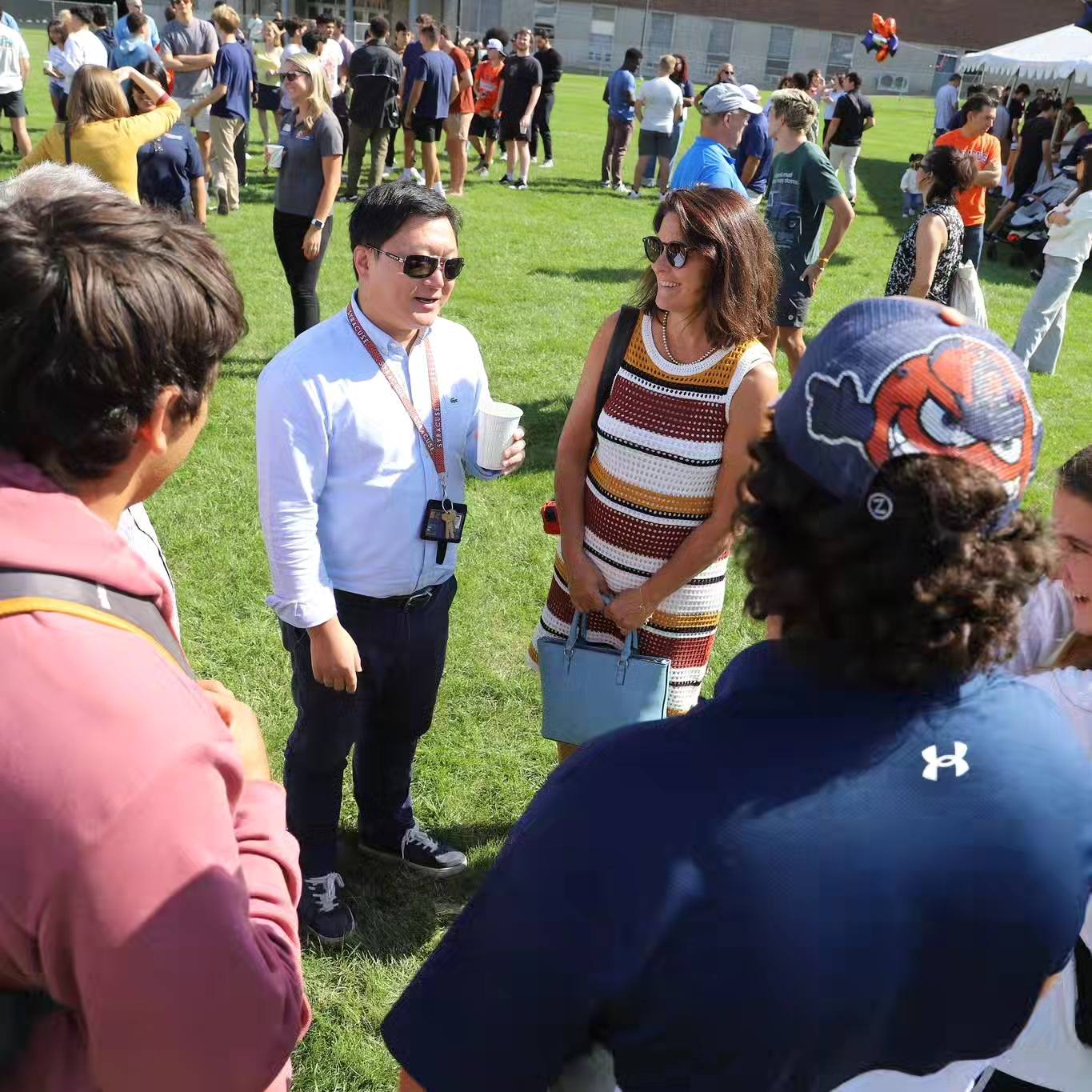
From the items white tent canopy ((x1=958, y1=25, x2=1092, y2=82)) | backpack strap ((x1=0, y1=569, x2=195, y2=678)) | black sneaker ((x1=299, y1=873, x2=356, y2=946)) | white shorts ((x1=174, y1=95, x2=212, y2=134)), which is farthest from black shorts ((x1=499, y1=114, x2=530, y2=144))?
backpack strap ((x1=0, y1=569, x2=195, y2=678))

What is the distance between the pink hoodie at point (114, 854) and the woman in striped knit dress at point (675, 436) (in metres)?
1.82

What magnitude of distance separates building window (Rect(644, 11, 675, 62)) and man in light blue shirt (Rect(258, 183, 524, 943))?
181 feet

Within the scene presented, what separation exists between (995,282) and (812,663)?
40.4 feet

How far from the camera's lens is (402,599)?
2.61 meters

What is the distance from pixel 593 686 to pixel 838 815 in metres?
1.90

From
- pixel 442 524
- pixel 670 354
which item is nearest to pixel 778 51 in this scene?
pixel 670 354

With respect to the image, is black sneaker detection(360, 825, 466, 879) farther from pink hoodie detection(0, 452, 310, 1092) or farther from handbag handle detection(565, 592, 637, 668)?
pink hoodie detection(0, 452, 310, 1092)

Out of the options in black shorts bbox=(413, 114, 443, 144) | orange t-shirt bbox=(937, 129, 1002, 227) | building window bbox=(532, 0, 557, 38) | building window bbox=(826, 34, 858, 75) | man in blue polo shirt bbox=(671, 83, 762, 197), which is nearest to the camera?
man in blue polo shirt bbox=(671, 83, 762, 197)

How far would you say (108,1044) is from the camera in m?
1.00

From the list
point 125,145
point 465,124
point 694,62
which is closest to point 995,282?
point 465,124

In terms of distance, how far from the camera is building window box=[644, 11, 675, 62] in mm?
51500

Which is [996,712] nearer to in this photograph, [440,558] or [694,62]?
[440,558]

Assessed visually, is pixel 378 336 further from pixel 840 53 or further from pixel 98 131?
pixel 840 53

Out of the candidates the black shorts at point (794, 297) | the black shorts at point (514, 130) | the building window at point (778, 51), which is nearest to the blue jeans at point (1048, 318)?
the black shorts at point (794, 297)
